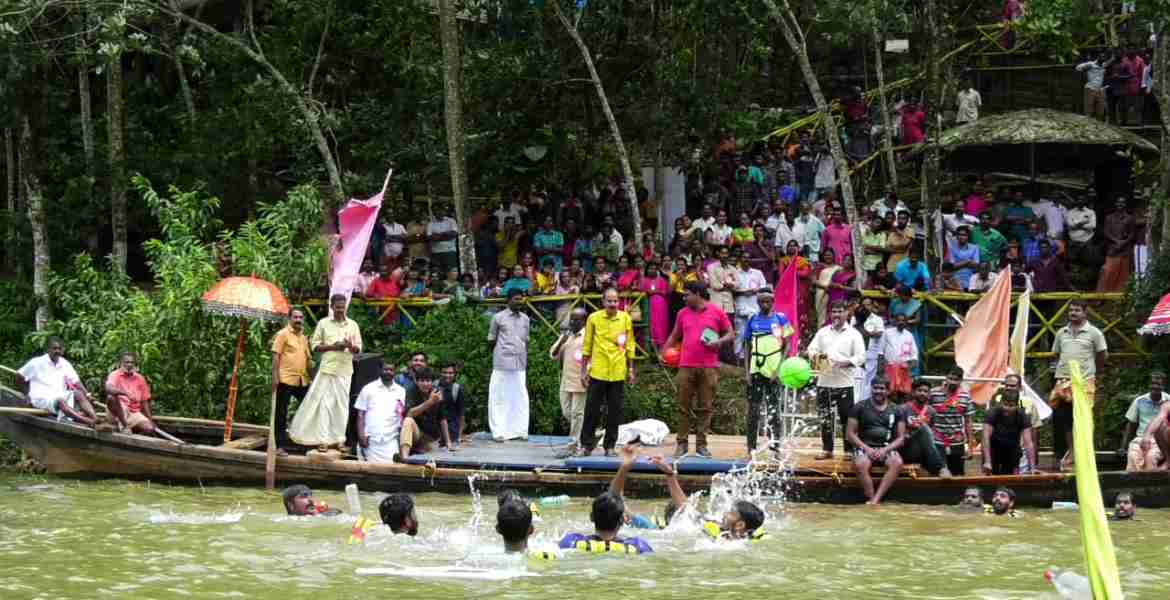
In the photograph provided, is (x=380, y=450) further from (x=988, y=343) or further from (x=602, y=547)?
(x=988, y=343)

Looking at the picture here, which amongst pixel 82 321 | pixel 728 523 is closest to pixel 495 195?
pixel 82 321

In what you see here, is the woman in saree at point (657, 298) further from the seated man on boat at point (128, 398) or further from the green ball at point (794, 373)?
the seated man on boat at point (128, 398)

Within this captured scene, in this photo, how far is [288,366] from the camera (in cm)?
1638

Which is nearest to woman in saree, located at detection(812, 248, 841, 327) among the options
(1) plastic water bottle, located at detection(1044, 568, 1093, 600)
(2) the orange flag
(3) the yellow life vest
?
(2) the orange flag

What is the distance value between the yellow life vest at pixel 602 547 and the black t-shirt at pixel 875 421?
4.39 metres

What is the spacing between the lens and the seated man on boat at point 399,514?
11617mm

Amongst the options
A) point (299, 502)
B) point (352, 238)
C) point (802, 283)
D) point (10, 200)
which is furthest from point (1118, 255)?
point (10, 200)

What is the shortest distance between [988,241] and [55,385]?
11.2 m

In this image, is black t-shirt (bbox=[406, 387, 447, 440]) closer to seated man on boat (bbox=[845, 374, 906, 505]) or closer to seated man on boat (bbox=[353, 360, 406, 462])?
seated man on boat (bbox=[353, 360, 406, 462])

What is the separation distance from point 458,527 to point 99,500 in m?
4.00

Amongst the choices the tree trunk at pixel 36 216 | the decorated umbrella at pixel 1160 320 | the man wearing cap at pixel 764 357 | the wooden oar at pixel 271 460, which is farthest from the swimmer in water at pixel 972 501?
the tree trunk at pixel 36 216

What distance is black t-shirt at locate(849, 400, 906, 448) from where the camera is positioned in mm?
15219

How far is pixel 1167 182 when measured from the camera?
17812mm

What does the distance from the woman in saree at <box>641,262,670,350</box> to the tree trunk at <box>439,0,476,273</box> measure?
2.49m
